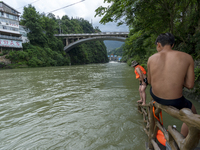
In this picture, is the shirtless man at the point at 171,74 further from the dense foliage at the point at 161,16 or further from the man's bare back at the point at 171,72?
the dense foliage at the point at 161,16

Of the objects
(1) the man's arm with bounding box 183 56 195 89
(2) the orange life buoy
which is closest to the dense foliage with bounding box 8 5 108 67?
(2) the orange life buoy

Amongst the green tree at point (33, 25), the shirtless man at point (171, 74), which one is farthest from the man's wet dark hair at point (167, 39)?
the green tree at point (33, 25)

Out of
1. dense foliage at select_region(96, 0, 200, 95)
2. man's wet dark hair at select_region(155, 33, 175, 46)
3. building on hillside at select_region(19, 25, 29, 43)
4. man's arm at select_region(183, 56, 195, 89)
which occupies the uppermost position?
building on hillside at select_region(19, 25, 29, 43)

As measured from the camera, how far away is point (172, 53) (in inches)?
66.8

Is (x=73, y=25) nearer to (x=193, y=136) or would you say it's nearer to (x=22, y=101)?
(x=22, y=101)

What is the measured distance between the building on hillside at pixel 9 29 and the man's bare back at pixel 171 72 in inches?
1515

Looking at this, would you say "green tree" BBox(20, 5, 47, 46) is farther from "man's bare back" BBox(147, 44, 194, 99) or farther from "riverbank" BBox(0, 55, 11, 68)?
"man's bare back" BBox(147, 44, 194, 99)

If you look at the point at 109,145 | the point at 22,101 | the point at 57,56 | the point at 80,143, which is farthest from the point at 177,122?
the point at 57,56

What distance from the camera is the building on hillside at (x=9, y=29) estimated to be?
32459 millimetres

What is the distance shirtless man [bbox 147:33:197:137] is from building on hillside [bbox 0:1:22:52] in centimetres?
3846

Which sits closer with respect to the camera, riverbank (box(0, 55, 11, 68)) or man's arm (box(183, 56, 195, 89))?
man's arm (box(183, 56, 195, 89))

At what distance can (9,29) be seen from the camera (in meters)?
34.8

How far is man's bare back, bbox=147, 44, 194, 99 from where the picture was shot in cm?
164

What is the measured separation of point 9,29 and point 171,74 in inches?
1694
